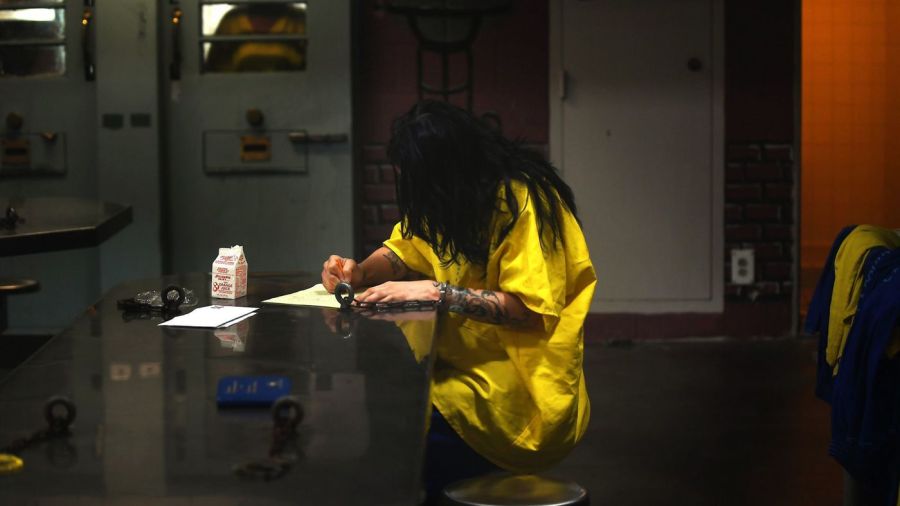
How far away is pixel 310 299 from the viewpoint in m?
2.51

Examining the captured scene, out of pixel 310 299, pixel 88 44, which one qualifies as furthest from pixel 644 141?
pixel 310 299

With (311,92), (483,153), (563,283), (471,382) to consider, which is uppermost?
(311,92)

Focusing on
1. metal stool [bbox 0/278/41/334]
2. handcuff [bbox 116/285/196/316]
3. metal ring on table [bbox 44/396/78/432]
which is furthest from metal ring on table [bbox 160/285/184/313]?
metal stool [bbox 0/278/41/334]

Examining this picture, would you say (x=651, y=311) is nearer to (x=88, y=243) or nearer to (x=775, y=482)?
(x=775, y=482)

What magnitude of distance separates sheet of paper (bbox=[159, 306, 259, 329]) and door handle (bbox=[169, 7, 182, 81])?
282 cm

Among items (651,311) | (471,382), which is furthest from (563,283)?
(651,311)

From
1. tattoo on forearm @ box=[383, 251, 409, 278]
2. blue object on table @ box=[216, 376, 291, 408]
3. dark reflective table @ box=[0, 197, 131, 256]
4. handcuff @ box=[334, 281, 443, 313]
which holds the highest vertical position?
dark reflective table @ box=[0, 197, 131, 256]

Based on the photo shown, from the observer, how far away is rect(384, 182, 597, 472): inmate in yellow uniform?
2.21 metres

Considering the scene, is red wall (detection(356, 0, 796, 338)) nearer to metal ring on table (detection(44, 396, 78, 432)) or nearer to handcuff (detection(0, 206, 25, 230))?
handcuff (detection(0, 206, 25, 230))

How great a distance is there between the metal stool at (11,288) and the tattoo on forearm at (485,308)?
5.68 feet

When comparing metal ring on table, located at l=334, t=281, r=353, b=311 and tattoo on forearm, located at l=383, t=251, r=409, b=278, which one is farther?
tattoo on forearm, located at l=383, t=251, r=409, b=278

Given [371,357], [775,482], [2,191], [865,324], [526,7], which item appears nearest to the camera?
[371,357]

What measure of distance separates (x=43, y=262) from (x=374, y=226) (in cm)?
148

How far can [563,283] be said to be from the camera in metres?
2.28
